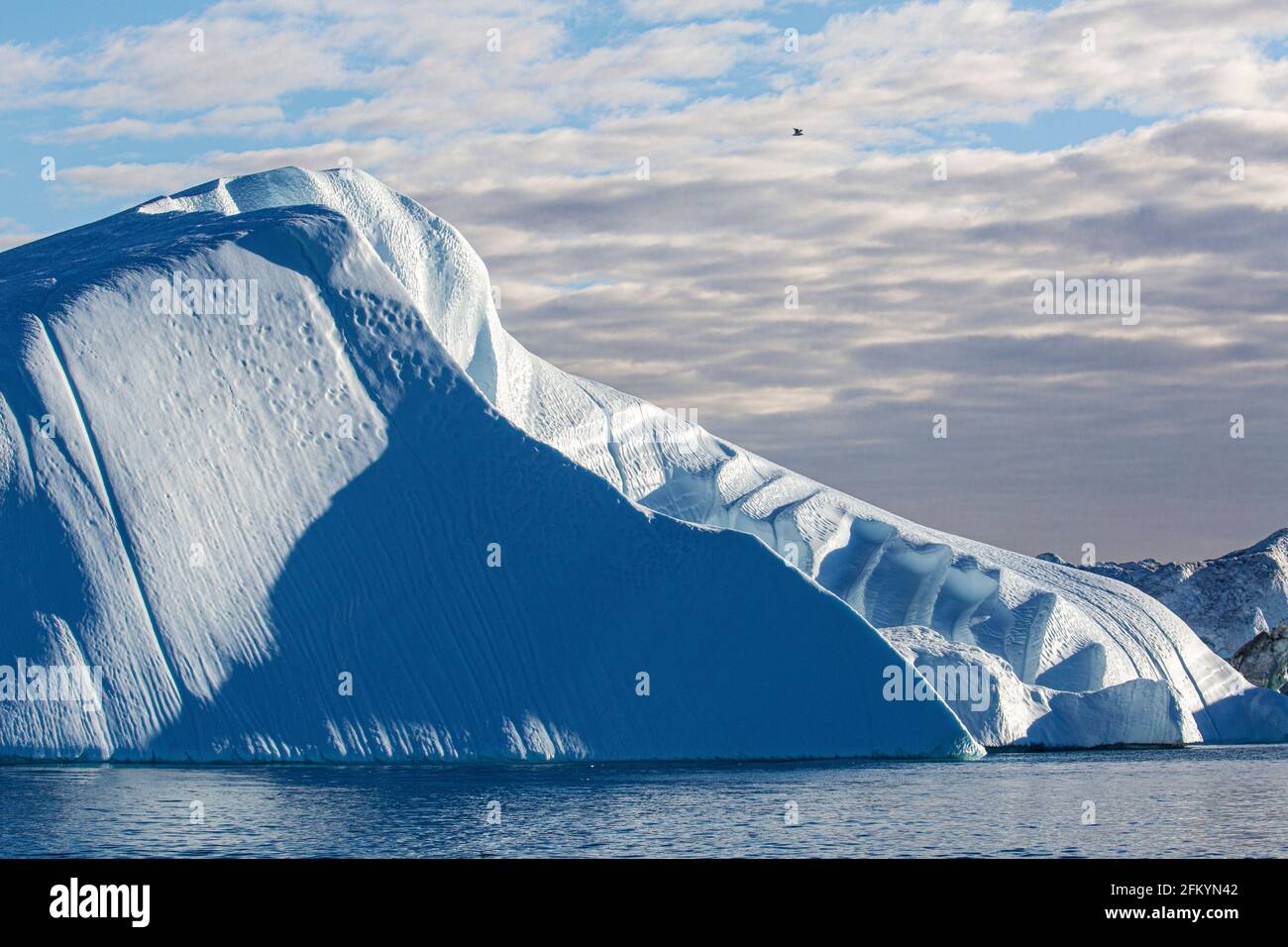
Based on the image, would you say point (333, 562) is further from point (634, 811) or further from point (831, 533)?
point (831, 533)

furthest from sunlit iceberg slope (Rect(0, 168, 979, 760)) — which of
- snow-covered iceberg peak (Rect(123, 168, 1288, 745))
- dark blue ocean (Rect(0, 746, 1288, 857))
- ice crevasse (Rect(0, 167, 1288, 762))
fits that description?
snow-covered iceberg peak (Rect(123, 168, 1288, 745))

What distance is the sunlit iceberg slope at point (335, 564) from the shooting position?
79.6ft

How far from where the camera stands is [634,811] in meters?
20.0

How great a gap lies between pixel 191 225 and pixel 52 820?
14690 mm

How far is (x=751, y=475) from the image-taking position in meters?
41.8

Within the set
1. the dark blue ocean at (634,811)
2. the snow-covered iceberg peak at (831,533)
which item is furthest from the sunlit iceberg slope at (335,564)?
the snow-covered iceberg peak at (831,533)

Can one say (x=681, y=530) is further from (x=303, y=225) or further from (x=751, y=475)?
(x=751, y=475)

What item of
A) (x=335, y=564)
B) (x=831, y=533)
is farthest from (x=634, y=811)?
(x=831, y=533)

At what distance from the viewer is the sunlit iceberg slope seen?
2427 cm

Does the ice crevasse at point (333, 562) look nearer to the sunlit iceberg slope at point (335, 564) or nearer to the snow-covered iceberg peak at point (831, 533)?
the sunlit iceberg slope at point (335, 564)

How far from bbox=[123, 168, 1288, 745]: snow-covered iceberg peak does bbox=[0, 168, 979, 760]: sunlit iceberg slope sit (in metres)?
7.16

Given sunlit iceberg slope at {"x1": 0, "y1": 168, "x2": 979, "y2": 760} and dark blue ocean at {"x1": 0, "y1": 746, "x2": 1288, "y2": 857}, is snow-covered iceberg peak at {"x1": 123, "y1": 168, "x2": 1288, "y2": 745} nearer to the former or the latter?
sunlit iceberg slope at {"x1": 0, "y1": 168, "x2": 979, "y2": 760}
